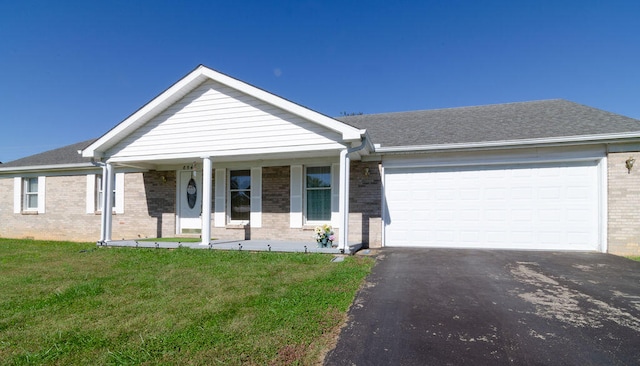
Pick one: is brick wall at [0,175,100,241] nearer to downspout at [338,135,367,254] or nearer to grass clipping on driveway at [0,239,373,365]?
grass clipping on driveway at [0,239,373,365]

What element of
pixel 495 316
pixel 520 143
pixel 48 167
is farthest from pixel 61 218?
pixel 520 143

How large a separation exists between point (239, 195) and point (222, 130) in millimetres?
2668

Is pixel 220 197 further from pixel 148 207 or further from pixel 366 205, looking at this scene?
pixel 366 205

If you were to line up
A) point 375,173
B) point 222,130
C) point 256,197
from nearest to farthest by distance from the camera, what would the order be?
1. point 222,130
2. point 375,173
3. point 256,197

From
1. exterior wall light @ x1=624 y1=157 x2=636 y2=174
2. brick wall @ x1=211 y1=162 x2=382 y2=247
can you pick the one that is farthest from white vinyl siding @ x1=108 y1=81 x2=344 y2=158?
exterior wall light @ x1=624 y1=157 x2=636 y2=174

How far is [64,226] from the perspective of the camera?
12.3m

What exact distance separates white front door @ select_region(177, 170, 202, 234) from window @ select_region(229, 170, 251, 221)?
120 centimetres

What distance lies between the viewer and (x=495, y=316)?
3.85 metres

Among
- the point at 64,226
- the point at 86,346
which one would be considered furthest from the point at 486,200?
the point at 64,226

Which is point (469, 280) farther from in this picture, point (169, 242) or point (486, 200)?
point (169, 242)

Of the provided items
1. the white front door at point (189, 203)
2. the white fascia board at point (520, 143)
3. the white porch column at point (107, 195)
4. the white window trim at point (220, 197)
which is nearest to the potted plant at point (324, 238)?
the white fascia board at point (520, 143)

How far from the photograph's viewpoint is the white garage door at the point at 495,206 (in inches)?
322

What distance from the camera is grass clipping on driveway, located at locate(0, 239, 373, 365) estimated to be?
3.04 meters

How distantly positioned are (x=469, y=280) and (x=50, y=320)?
6130 millimetres
